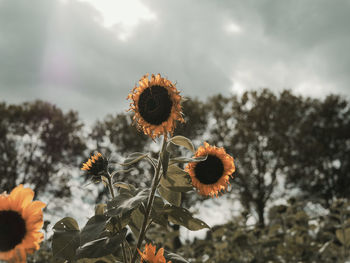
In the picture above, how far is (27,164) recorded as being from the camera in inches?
707

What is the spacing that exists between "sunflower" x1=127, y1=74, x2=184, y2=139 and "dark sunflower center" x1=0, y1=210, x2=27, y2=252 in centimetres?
86

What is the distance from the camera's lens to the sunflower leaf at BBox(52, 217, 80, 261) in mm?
1361

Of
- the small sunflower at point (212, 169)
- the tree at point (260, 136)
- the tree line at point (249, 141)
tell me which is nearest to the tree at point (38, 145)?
the tree line at point (249, 141)

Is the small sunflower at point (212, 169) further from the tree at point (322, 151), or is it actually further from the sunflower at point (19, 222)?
the tree at point (322, 151)

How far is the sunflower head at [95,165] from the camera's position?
1.68m

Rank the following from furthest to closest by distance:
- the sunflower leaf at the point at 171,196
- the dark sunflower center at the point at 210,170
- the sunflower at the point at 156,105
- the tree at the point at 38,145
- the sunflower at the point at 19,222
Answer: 1. the tree at the point at 38,145
2. the dark sunflower center at the point at 210,170
3. the sunflower at the point at 156,105
4. the sunflower leaf at the point at 171,196
5. the sunflower at the point at 19,222

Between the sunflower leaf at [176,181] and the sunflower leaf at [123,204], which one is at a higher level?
the sunflower leaf at [176,181]

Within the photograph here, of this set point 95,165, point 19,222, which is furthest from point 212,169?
point 19,222

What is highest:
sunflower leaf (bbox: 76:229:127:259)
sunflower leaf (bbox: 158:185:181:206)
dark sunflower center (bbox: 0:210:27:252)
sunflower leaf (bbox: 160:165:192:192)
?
sunflower leaf (bbox: 160:165:192:192)

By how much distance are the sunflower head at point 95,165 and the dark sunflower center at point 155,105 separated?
1.07 feet

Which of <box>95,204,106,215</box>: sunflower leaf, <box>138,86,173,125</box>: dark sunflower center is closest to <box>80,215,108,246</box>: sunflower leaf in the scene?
<box>95,204,106,215</box>: sunflower leaf

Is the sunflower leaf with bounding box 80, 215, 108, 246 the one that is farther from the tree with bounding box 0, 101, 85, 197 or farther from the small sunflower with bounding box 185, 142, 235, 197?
the tree with bounding box 0, 101, 85, 197

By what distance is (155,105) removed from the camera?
179cm

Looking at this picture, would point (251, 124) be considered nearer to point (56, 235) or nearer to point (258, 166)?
point (258, 166)
